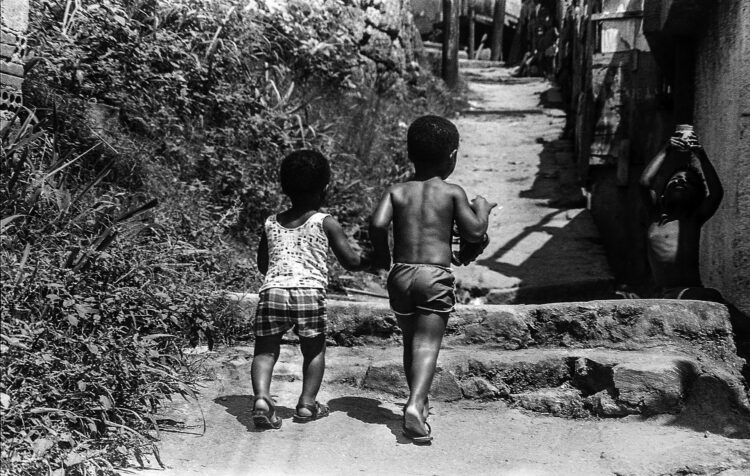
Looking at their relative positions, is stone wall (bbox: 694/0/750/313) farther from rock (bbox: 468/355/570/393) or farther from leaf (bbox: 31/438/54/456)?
leaf (bbox: 31/438/54/456)

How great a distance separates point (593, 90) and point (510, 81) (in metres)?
8.28

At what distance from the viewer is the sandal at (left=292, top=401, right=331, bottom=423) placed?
3.75m

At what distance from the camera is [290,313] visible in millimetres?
3725

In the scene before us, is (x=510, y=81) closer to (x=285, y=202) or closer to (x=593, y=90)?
(x=593, y=90)

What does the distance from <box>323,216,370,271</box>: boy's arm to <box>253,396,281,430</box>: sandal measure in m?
0.66

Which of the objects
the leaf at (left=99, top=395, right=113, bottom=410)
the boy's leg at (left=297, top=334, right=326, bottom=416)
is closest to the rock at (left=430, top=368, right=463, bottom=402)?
the boy's leg at (left=297, top=334, right=326, bottom=416)

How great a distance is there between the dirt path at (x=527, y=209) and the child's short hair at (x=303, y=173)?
13.5 feet

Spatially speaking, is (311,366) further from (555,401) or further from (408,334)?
(555,401)

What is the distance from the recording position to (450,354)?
4.50m

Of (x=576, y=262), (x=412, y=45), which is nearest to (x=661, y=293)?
(x=576, y=262)

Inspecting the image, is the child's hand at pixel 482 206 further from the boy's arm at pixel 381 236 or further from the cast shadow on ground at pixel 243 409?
the cast shadow on ground at pixel 243 409

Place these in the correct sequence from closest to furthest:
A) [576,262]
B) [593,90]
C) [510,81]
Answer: [576,262]
[593,90]
[510,81]

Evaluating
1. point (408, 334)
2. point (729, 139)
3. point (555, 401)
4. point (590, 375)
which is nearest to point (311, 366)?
point (408, 334)

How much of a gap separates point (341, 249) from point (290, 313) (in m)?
0.35
